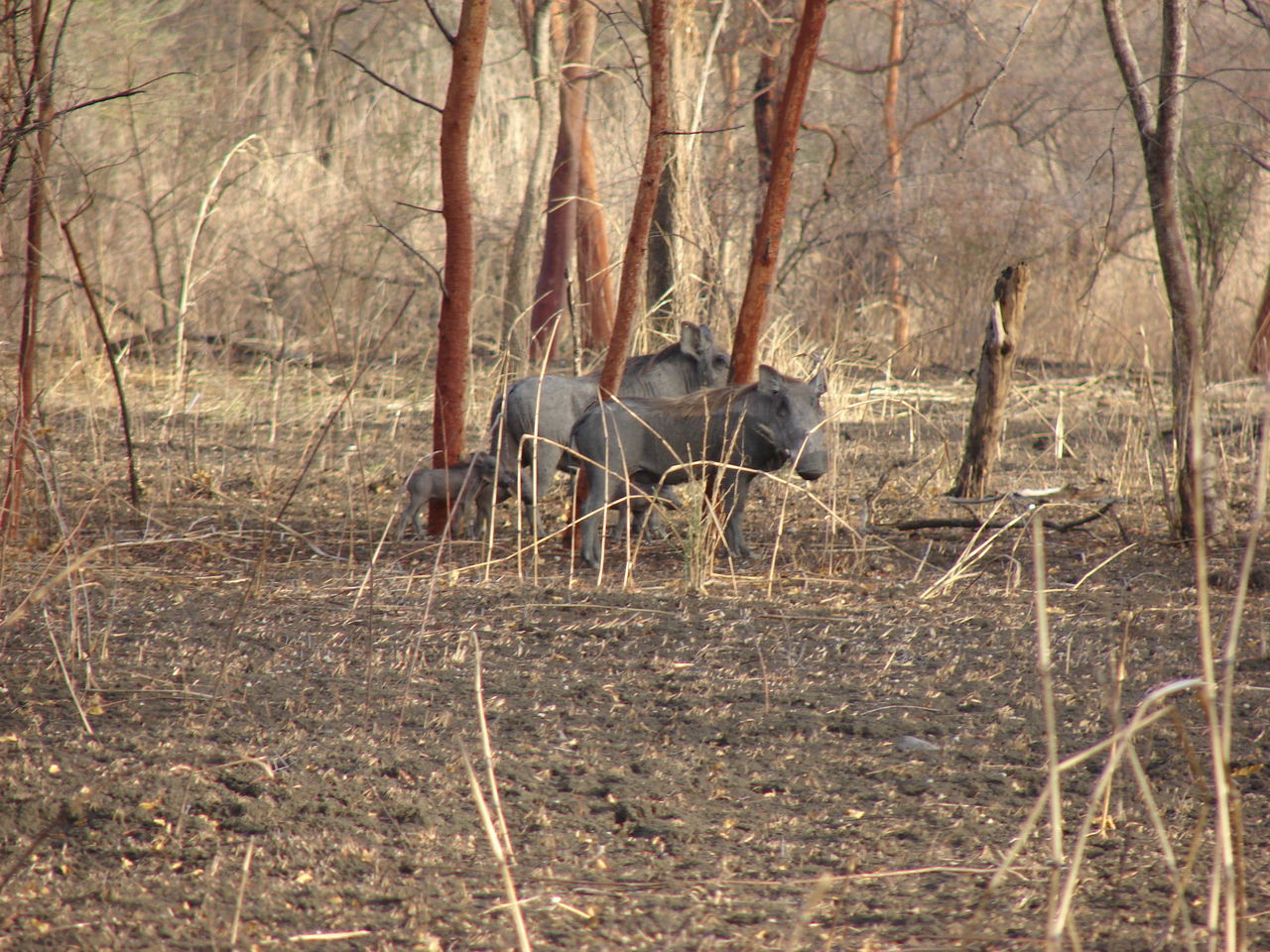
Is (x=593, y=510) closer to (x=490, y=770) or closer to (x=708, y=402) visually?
(x=708, y=402)

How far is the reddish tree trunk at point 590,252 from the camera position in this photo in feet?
33.4

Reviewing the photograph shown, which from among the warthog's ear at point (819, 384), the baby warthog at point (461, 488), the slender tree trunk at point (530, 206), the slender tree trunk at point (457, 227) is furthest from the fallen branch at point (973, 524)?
the slender tree trunk at point (530, 206)

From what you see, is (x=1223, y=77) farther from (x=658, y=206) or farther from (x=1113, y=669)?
(x=1113, y=669)

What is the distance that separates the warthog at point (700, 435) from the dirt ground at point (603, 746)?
1.14ft

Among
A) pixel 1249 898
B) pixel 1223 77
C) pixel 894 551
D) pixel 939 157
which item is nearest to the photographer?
pixel 1249 898

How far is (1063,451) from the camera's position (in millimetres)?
8578

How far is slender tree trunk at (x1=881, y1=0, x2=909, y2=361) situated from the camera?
41.8ft

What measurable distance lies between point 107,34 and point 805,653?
976 cm

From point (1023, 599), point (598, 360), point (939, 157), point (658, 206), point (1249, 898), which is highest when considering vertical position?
point (939, 157)

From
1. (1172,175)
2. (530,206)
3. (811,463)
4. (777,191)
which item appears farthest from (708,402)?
(530,206)

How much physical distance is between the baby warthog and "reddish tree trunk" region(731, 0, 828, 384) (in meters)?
1.09

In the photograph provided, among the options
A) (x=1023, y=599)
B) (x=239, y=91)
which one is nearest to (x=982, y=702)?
(x=1023, y=599)

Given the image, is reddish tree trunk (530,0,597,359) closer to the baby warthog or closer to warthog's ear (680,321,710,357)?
warthog's ear (680,321,710,357)

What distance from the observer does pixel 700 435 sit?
5.42 metres
